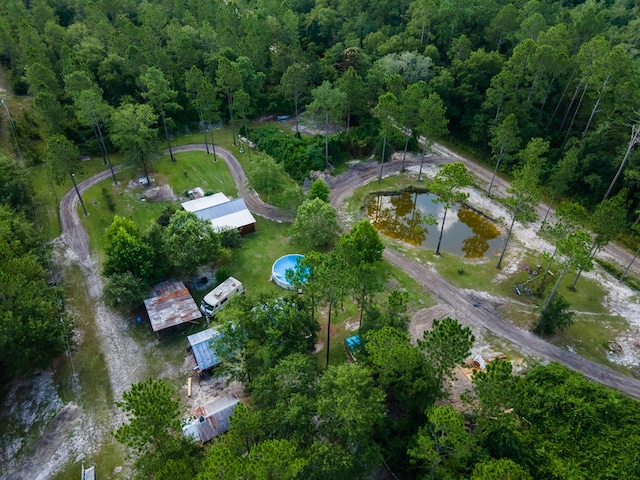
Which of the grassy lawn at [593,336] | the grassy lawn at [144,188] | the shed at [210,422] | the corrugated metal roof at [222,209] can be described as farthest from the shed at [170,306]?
the grassy lawn at [593,336]

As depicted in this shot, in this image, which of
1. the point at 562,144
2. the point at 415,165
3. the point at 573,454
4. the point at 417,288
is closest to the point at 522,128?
the point at 562,144

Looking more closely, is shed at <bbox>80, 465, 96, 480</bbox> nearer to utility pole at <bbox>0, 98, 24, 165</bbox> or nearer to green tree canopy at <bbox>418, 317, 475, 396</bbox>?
green tree canopy at <bbox>418, 317, 475, 396</bbox>

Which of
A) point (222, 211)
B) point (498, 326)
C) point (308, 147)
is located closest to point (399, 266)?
point (498, 326)

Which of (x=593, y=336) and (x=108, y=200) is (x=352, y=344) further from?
(x=108, y=200)

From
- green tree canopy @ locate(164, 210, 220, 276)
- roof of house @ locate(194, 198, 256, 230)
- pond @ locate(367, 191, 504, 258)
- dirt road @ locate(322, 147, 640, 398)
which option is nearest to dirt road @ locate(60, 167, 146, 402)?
green tree canopy @ locate(164, 210, 220, 276)

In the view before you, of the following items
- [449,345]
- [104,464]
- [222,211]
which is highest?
[449,345]
